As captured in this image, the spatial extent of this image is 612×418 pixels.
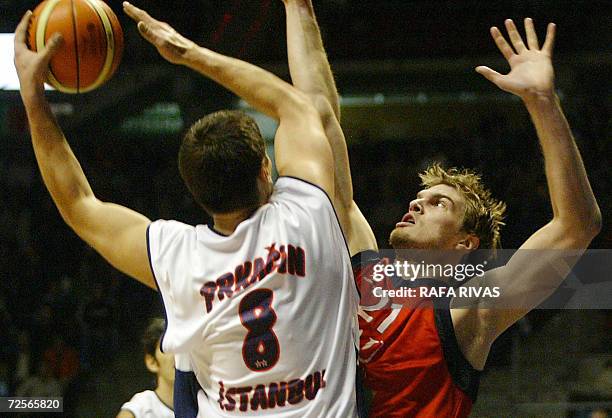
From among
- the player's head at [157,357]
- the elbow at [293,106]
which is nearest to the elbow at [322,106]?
the elbow at [293,106]

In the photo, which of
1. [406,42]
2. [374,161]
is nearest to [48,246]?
[374,161]

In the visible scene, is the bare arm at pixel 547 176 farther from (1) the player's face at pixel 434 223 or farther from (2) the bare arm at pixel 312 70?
(2) the bare arm at pixel 312 70

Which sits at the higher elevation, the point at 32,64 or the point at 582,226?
the point at 32,64

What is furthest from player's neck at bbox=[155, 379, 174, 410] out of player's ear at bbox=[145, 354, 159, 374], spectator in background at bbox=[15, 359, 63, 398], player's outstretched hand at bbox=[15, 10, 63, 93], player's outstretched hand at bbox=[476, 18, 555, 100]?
player's outstretched hand at bbox=[476, 18, 555, 100]

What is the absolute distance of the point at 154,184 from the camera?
4805mm

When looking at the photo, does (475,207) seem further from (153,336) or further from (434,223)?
(153,336)

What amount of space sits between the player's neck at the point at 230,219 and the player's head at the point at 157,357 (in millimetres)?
1474

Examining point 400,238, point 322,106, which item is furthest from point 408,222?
point 322,106

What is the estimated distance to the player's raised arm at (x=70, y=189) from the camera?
1.84m

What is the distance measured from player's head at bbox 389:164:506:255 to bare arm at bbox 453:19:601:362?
0.25 m

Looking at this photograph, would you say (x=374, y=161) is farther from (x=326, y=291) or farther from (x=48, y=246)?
(x=326, y=291)

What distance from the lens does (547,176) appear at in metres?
2.08

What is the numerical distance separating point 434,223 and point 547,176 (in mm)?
480

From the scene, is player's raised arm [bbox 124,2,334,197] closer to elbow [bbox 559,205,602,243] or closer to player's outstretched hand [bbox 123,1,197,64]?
player's outstretched hand [bbox 123,1,197,64]
